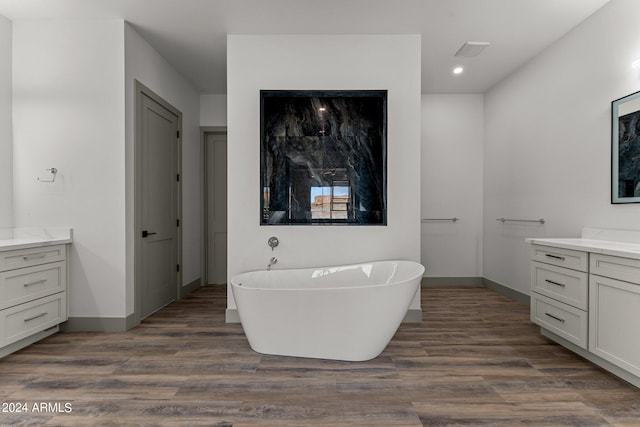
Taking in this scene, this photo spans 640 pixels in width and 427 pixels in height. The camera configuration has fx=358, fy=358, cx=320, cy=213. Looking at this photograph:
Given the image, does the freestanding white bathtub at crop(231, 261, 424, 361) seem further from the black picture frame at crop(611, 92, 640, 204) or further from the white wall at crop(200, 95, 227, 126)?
the white wall at crop(200, 95, 227, 126)

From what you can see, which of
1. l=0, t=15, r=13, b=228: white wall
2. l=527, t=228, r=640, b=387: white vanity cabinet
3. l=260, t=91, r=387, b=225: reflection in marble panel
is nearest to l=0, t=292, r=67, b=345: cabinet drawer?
l=0, t=15, r=13, b=228: white wall

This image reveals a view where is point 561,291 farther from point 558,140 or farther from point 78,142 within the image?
point 78,142

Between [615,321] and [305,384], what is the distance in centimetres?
190

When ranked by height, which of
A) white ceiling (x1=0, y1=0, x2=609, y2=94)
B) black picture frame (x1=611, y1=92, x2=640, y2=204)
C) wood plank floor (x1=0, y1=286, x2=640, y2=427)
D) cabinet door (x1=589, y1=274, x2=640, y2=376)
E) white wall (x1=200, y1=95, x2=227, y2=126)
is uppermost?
white ceiling (x1=0, y1=0, x2=609, y2=94)

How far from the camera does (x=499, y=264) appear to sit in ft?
14.6

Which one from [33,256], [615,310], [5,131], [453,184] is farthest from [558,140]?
[5,131]

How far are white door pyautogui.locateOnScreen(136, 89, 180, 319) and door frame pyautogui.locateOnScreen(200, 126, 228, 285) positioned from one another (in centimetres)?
67

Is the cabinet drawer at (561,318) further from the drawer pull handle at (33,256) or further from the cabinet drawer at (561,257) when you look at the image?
the drawer pull handle at (33,256)

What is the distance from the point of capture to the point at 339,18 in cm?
302

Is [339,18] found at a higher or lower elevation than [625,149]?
higher

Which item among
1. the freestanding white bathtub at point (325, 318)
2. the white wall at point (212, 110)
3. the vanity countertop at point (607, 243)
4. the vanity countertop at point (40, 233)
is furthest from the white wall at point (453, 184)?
the vanity countertop at point (40, 233)

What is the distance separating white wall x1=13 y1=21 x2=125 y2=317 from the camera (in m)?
3.08

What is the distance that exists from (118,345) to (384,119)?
9.61 feet

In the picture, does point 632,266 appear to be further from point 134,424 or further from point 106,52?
point 106,52
